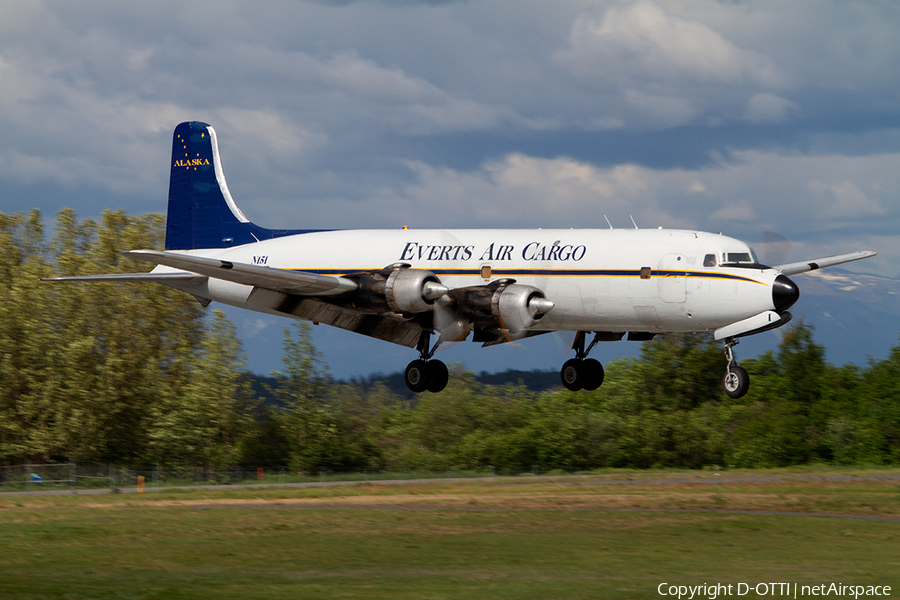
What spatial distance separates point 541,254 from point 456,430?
6289 cm

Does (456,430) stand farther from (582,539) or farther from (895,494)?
(582,539)

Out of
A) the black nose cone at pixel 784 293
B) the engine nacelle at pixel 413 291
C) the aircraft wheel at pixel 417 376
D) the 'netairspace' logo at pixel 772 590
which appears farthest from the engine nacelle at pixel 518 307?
the 'netairspace' logo at pixel 772 590

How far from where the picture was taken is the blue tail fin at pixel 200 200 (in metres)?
40.8

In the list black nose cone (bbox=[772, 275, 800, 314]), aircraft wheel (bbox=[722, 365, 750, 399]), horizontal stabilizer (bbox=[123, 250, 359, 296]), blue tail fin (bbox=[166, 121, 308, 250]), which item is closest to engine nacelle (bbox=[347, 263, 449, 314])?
horizontal stabilizer (bbox=[123, 250, 359, 296])

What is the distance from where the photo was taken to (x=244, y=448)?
249ft

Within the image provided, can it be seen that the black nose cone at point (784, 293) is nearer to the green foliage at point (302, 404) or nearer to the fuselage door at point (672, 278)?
the fuselage door at point (672, 278)

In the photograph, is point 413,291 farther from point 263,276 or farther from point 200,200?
point 200,200

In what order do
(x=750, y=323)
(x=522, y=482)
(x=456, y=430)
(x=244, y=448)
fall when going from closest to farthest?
1. (x=750, y=323)
2. (x=522, y=482)
3. (x=244, y=448)
4. (x=456, y=430)

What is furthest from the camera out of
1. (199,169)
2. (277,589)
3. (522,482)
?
(522,482)

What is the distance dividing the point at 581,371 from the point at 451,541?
24.8ft

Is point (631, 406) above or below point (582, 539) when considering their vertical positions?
above

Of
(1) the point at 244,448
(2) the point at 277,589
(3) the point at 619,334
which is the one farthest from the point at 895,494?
(1) the point at 244,448

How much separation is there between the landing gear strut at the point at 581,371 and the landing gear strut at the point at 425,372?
14.0 ft

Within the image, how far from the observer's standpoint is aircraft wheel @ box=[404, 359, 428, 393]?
112 feet
